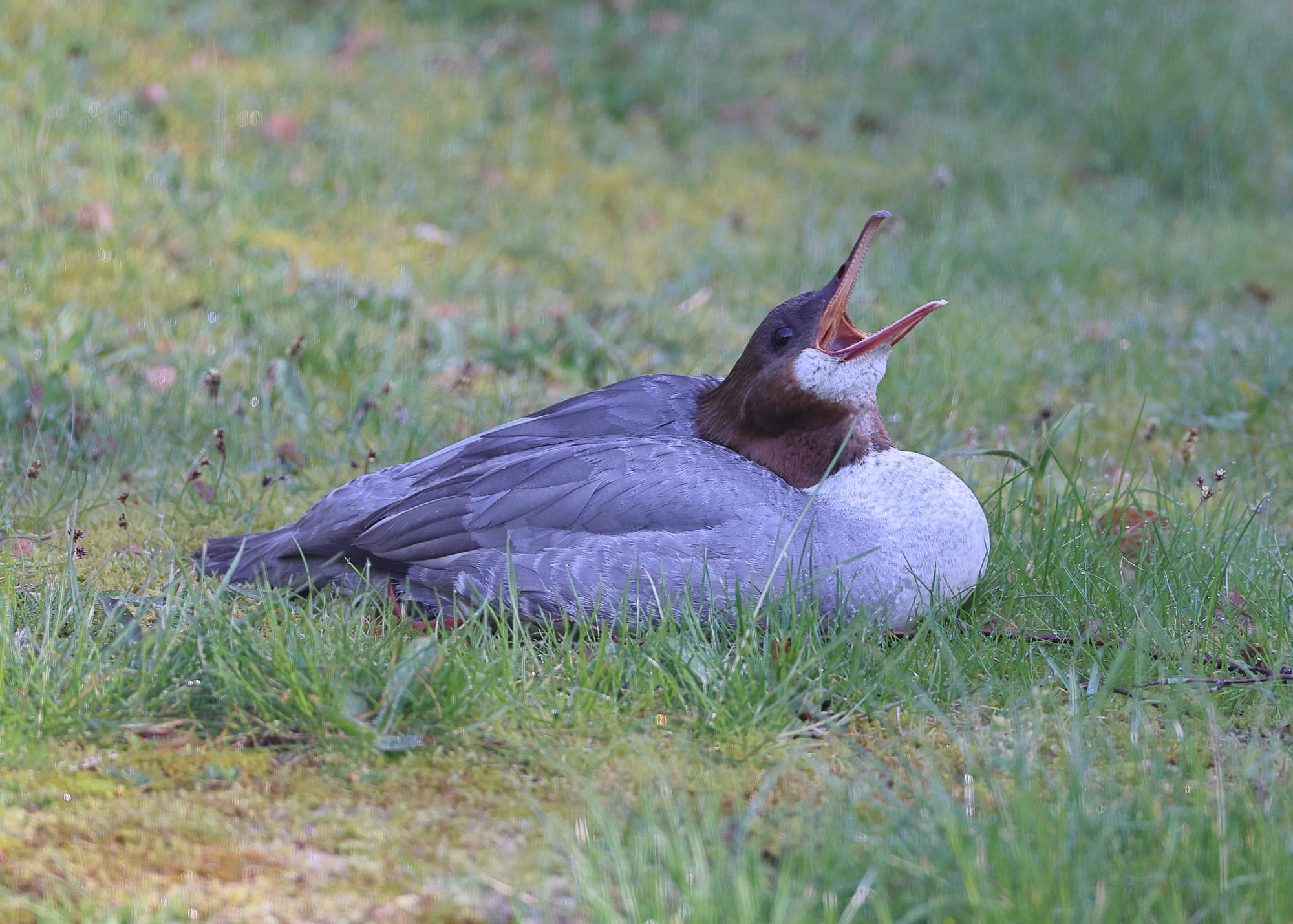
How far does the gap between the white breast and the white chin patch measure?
0.66 ft

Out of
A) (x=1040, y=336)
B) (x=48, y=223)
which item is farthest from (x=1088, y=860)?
(x=48, y=223)

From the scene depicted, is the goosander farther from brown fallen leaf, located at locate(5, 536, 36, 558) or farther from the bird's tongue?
brown fallen leaf, located at locate(5, 536, 36, 558)

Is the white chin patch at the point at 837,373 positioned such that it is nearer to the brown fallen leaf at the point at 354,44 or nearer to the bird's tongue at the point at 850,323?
the bird's tongue at the point at 850,323

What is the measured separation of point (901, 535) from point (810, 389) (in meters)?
0.47

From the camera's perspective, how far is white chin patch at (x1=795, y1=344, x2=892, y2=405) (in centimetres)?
356

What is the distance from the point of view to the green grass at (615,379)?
2369 millimetres

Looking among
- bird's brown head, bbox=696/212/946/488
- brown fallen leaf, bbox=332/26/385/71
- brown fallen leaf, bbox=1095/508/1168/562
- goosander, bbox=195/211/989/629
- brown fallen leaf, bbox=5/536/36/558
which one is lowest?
brown fallen leaf, bbox=5/536/36/558

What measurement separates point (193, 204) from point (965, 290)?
3.66 m

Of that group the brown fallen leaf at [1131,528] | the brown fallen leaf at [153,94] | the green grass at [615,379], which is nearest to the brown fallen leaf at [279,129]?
the green grass at [615,379]

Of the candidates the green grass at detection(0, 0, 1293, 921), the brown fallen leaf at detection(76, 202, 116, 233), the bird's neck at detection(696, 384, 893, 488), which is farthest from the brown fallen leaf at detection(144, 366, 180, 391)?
the bird's neck at detection(696, 384, 893, 488)

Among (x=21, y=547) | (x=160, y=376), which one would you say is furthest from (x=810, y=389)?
(x=160, y=376)

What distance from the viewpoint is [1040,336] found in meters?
6.10

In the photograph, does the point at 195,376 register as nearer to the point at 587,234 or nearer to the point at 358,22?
the point at 587,234

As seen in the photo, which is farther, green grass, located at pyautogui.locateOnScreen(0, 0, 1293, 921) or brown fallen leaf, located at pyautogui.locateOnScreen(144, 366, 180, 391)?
brown fallen leaf, located at pyautogui.locateOnScreen(144, 366, 180, 391)
